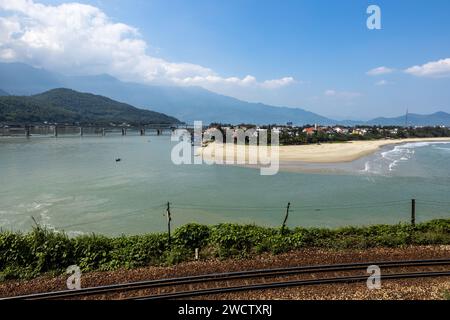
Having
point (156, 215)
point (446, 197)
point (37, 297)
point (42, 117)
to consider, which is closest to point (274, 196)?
point (156, 215)

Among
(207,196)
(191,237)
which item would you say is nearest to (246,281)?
(191,237)

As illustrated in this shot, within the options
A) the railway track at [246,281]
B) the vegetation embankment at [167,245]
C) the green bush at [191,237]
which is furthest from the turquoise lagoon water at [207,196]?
the railway track at [246,281]

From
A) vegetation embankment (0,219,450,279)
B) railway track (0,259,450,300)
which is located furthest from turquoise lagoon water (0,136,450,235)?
railway track (0,259,450,300)

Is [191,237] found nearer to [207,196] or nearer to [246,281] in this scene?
[246,281]

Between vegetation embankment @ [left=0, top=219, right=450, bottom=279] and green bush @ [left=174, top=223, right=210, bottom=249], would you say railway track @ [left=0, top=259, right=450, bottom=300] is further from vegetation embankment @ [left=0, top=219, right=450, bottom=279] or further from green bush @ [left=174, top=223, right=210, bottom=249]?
green bush @ [left=174, top=223, right=210, bottom=249]

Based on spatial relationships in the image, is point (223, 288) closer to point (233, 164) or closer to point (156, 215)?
point (156, 215)

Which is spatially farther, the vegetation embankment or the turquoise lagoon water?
the turquoise lagoon water

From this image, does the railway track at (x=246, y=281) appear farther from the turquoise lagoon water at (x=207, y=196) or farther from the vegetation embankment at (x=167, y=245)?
the turquoise lagoon water at (x=207, y=196)

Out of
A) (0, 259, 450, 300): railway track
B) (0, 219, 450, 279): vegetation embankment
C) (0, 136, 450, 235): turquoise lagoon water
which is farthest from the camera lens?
(0, 136, 450, 235): turquoise lagoon water
